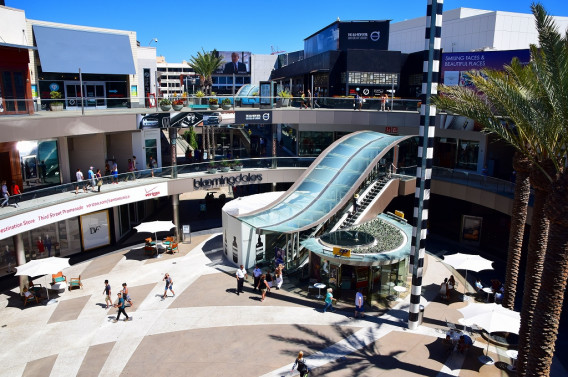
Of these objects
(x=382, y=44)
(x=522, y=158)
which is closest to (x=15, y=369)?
(x=522, y=158)

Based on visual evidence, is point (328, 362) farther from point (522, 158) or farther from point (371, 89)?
point (371, 89)

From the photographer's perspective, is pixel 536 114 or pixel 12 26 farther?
pixel 12 26

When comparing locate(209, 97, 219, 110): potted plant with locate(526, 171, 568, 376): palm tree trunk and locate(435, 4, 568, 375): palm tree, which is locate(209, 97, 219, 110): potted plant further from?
locate(526, 171, 568, 376): palm tree trunk

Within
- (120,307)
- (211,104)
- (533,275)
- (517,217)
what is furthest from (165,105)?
(533,275)

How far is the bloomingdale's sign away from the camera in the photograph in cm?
3172

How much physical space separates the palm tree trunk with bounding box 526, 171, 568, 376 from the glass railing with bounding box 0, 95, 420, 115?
76.7ft

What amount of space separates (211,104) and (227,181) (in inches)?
238

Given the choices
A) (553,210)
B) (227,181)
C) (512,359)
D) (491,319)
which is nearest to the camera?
(553,210)

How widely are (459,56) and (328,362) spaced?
29384 mm

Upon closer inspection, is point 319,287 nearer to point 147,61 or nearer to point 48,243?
point 48,243


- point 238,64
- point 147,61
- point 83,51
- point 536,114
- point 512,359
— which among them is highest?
point 238,64

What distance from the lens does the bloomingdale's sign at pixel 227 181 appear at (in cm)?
3172

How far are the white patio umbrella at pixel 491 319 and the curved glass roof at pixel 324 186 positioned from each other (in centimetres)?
888

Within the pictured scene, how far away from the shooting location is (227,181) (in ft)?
108
